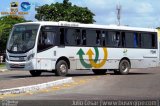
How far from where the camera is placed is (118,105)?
14320mm

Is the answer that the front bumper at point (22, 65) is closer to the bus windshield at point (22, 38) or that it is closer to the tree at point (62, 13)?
the bus windshield at point (22, 38)

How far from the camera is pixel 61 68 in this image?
28719 millimetres

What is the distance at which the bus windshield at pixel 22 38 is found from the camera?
90.8 ft

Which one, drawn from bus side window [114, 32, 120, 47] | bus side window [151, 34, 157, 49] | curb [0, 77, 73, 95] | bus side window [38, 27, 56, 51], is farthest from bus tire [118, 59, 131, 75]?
curb [0, 77, 73, 95]

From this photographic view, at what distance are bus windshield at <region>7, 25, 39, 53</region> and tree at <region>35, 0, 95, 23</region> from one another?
44856 mm

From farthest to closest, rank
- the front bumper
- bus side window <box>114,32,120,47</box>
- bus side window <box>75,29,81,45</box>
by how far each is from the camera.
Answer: bus side window <box>114,32,120,47</box>
bus side window <box>75,29,81,45</box>
the front bumper

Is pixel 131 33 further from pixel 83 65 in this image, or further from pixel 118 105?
pixel 118 105

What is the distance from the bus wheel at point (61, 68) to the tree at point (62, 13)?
4450 centimetres

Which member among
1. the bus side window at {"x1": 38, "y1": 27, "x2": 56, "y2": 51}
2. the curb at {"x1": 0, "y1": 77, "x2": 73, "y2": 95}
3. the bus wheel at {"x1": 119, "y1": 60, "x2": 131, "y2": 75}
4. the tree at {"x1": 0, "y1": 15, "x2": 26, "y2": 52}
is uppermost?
the tree at {"x1": 0, "y1": 15, "x2": 26, "y2": 52}

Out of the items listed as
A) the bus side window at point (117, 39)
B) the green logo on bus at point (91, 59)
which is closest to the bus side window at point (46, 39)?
the green logo on bus at point (91, 59)

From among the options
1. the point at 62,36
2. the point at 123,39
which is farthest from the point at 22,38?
the point at 123,39

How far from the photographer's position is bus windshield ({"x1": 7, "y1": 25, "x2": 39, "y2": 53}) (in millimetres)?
27688

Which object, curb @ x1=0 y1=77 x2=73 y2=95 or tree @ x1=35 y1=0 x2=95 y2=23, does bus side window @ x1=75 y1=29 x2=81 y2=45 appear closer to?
curb @ x1=0 y1=77 x2=73 y2=95

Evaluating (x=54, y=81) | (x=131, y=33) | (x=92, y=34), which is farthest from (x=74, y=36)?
(x=54, y=81)
